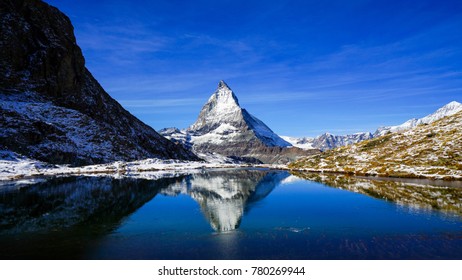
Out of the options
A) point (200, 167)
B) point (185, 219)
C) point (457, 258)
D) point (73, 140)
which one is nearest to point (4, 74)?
point (73, 140)

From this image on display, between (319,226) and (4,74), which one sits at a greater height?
(4,74)

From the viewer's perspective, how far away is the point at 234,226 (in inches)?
1379

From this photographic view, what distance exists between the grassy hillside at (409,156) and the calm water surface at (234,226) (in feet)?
88.5

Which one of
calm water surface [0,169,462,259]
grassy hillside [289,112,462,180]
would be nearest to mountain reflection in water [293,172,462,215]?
calm water surface [0,169,462,259]

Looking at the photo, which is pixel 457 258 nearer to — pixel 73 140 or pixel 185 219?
pixel 185 219

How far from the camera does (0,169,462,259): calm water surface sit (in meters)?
25.9

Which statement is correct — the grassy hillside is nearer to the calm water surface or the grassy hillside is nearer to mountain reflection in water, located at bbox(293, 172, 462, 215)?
mountain reflection in water, located at bbox(293, 172, 462, 215)

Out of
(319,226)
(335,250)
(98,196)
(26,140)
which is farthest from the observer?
(26,140)

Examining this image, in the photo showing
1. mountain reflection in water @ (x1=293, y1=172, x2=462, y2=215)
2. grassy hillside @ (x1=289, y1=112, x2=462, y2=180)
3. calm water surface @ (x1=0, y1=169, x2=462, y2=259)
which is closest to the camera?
calm water surface @ (x1=0, y1=169, x2=462, y2=259)

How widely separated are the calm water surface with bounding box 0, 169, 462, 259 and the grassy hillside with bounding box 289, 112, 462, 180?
2696 cm

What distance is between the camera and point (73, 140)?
526 ft

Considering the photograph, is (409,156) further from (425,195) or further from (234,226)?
(234,226)
